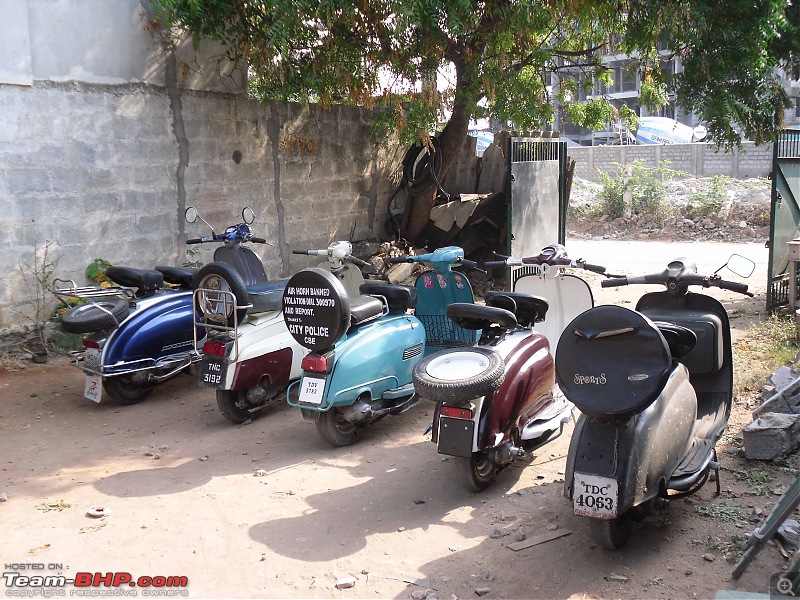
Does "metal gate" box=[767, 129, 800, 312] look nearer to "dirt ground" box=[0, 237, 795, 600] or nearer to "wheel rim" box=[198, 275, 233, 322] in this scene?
"dirt ground" box=[0, 237, 795, 600]

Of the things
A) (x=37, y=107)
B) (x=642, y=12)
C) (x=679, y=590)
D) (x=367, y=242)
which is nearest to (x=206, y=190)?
(x=37, y=107)

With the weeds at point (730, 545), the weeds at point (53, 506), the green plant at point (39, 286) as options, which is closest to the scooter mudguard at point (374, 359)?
the weeds at point (53, 506)

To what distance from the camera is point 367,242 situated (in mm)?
10797

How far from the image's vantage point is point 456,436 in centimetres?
413

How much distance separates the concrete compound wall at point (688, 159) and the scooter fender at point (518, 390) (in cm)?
1673

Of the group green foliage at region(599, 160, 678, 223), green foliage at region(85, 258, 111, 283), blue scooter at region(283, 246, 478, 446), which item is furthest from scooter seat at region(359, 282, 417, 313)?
green foliage at region(599, 160, 678, 223)

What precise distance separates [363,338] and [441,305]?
1.05m

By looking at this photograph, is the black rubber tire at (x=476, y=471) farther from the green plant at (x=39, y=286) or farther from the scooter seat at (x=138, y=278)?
the green plant at (x=39, y=286)

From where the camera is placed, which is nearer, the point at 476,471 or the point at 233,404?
the point at 476,471

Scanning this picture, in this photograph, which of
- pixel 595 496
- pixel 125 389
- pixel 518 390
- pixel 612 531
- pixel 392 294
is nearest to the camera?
pixel 595 496

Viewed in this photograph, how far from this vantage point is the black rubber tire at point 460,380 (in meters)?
4.06

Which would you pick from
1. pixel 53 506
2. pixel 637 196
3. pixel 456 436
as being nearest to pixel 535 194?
pixel 456 436

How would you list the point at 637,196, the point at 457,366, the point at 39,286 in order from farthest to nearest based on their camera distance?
the point at 637,196
the point at 39,286
the point at 457,366

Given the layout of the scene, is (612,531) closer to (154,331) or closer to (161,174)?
(154,331)
